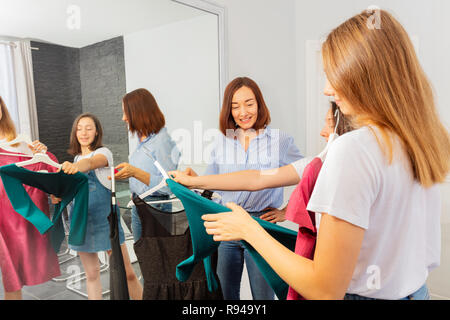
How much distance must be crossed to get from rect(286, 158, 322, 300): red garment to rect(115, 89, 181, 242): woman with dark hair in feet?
1.87

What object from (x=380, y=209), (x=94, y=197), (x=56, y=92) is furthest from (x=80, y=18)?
(x=380, y=209)

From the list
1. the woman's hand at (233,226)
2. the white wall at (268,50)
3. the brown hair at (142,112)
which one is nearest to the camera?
the woman's hand at (233,226)

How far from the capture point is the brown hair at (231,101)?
63.2 inches

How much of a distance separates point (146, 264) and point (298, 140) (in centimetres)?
181

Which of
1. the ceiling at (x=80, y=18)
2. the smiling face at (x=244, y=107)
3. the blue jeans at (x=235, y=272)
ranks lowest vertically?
the blue jeans at (x=235, y=272)

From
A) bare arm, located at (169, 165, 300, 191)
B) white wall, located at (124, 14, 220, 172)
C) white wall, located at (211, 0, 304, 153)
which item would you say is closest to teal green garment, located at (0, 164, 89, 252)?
white wall, located at (124, 14, 220, 172)

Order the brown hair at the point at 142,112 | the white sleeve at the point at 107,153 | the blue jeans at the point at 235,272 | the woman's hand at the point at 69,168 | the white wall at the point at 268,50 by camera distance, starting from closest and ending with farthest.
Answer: the woman's hand at the point at 69,168 → the white sleeve at the point at 107,153 → the brown hair at the point at 142,112 → the blue jeans at the point at 235,272 → the white wall at the point at 268,50

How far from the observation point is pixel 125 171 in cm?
120

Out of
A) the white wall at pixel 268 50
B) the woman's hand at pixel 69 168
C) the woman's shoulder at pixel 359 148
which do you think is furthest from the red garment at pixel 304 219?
the white wall at pixel 268 50

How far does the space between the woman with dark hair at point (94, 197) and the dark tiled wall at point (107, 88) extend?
0.13ft

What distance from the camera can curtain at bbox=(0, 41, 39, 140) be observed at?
921 mm

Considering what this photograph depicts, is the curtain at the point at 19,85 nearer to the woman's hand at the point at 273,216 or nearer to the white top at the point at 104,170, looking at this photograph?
the white top at the point at 104,170

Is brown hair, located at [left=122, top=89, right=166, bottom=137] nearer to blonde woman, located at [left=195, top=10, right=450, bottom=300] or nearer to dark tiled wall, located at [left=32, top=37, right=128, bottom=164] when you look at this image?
dark tiled wall, located at [left=32, top=37, right=128, bottom=164]
